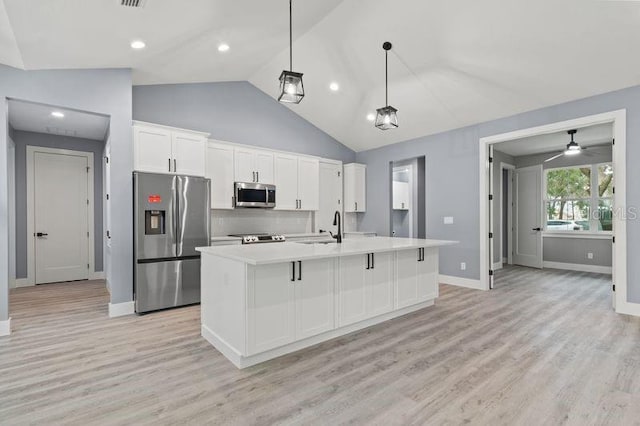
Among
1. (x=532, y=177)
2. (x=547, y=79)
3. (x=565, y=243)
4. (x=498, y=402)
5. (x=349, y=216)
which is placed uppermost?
(x=547, y=79)

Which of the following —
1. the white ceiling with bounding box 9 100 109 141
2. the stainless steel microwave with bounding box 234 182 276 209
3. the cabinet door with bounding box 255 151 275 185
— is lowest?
the stainless steel microwave with bounding box 234 182 276 209

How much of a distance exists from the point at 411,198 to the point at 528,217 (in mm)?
2775

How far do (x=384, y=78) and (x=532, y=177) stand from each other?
5.16 meters

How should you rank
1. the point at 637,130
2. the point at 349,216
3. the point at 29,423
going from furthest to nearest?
the point at 349,216 < the point at 637,130 < the point at 29,423

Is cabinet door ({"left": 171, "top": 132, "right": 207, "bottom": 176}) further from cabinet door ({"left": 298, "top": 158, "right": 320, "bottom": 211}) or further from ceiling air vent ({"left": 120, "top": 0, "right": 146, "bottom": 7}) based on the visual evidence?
cabinet door ({"left": 298, "top": 158, "right": 320, "bottom": 211})

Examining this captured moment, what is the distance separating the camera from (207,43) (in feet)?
12.3

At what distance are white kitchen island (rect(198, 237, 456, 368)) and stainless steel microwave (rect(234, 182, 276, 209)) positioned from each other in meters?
2.15

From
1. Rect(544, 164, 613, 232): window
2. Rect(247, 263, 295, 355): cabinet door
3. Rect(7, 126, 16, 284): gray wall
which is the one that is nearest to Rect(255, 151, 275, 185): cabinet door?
Rect(247, 263, 295, 355): cabinet door

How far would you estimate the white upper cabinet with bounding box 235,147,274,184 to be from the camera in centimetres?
520

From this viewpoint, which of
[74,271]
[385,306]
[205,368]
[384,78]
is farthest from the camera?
[74,271]

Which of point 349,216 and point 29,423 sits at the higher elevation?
point 349,216

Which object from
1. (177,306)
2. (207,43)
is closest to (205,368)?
(177,306)

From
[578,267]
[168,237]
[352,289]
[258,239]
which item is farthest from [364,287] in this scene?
[578,267]

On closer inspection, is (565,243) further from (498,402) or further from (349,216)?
Result: (498,402)
